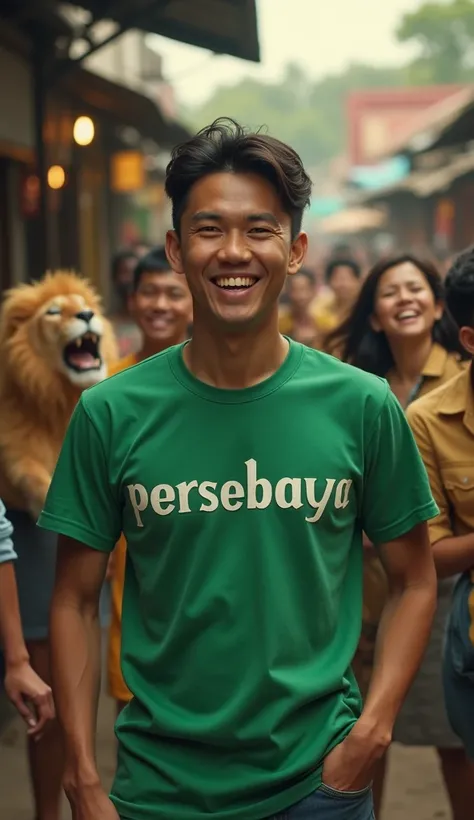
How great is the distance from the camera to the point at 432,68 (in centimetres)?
11850

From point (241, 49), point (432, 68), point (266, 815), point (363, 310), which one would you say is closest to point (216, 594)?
point (266, 815)

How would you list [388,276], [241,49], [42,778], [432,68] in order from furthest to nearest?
[432,68], [241,49], [388,276], [42,778]

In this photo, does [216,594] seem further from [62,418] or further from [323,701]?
[62,418]

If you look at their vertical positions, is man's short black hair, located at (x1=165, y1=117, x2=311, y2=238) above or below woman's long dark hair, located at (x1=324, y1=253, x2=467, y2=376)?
above

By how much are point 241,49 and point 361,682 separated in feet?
21.7

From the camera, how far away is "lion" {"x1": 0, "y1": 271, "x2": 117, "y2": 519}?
502cm

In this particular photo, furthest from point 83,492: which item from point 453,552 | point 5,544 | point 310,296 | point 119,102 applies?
point 119,102

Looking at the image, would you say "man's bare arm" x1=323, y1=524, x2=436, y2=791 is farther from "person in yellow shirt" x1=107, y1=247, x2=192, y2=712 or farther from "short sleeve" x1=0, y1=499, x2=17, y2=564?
"person in yellow shirt" x1=107, y1=247, x2=192, y2=712

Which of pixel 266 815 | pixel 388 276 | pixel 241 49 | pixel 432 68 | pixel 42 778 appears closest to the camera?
pixel 266 815

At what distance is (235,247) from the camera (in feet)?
8.78

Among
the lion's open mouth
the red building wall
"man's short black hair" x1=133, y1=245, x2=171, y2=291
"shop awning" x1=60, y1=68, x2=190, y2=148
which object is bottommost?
the lion's open mouth

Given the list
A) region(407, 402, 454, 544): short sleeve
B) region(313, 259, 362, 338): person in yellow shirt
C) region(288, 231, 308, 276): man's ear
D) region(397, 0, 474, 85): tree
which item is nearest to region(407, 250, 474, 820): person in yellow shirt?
region(407, 402, 454, 544): short sleeve

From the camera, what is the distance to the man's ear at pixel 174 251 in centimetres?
283

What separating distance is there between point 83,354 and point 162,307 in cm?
56
